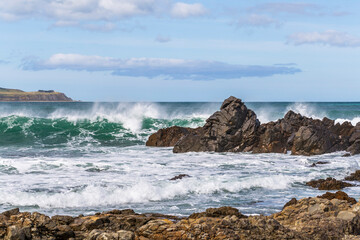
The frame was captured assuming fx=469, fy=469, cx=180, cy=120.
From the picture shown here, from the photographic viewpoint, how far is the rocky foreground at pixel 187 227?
673 centimetres

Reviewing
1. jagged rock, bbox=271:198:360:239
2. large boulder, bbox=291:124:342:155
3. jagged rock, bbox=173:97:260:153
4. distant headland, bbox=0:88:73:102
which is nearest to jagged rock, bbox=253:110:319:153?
jagged rock, bbox=173:97:260:153

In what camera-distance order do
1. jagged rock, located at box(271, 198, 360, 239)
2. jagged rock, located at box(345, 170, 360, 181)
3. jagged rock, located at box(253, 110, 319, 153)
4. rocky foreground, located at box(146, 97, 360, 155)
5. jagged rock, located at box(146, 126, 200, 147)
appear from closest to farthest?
jagged rock, located at box(271, 198, 360, 239), jagged rock, located at box(345, 170, 360, 181), rocky foreground, located at box(146, 97, 360, 155), jagged rock, located at box(253, 110, 319, 153), jagged rock, located at box(146, 126, 200, 147)

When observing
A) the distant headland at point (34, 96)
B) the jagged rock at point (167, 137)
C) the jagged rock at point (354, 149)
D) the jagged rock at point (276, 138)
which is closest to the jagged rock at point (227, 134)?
the jagged rock at point (276, 138)

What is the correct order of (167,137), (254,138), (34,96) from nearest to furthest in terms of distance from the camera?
(254,138) < (167,137) < (34,96)

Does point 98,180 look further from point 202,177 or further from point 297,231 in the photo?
point 297,231

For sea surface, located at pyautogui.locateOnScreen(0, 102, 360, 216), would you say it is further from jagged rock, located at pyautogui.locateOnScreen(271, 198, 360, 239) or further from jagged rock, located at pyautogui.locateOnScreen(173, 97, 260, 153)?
jagged rock, located at pyautogui.locateOnScreen(271, 198, 360, 239)

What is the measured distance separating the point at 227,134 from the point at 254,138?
4.62 ft

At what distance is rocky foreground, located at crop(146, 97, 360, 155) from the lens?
22.6m

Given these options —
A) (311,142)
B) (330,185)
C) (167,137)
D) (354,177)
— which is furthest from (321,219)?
(167,137)

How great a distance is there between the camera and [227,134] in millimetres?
24500

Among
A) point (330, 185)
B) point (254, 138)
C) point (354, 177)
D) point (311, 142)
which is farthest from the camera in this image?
point (254, 138)

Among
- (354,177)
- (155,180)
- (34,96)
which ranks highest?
(34,96)

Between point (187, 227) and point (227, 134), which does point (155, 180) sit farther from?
point (227, 134)

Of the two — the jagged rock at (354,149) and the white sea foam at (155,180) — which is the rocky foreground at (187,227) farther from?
the jagged rock at (354,149)
